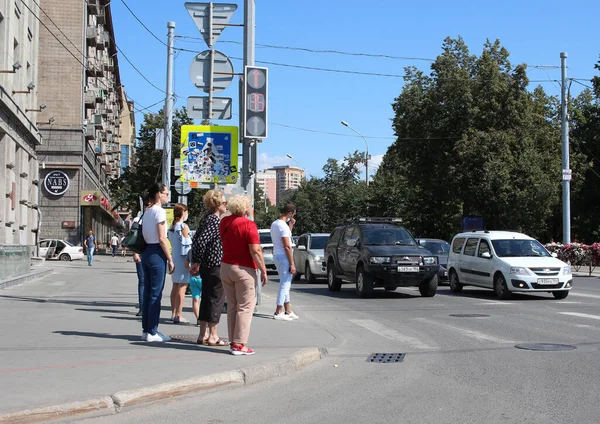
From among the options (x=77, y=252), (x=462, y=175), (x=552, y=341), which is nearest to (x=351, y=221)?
(x=552, y=341)

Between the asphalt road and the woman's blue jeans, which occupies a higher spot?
the woman's blue jeans

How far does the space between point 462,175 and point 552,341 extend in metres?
32.5

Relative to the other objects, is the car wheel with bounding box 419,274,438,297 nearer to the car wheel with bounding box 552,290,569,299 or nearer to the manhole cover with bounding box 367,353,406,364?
the car wheel with bounding box 552,290,569,299

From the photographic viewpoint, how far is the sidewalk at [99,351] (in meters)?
6.20

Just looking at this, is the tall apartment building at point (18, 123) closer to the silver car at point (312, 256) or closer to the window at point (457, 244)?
the silver car at point (312, 256)

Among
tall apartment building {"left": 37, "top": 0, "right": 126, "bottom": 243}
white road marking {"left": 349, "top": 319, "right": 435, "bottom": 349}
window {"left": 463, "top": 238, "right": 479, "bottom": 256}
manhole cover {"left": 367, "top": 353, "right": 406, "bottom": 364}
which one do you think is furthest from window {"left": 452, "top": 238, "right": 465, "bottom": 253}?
tall apartment building {"left": 37, "top": 0, "right": 126, "bottom": 243}

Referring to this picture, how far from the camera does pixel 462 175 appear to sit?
136 feet

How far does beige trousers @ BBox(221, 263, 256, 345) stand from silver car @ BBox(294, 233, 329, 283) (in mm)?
16199

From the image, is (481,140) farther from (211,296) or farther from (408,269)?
(211,296)

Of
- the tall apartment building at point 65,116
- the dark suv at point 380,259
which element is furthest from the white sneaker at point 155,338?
the tall apartment building at point 65,116

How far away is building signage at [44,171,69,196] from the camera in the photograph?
47.6 m

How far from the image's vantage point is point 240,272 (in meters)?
8.02

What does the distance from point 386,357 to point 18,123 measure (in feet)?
84.1

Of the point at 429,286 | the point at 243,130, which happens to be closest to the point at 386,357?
the point at 243,130
